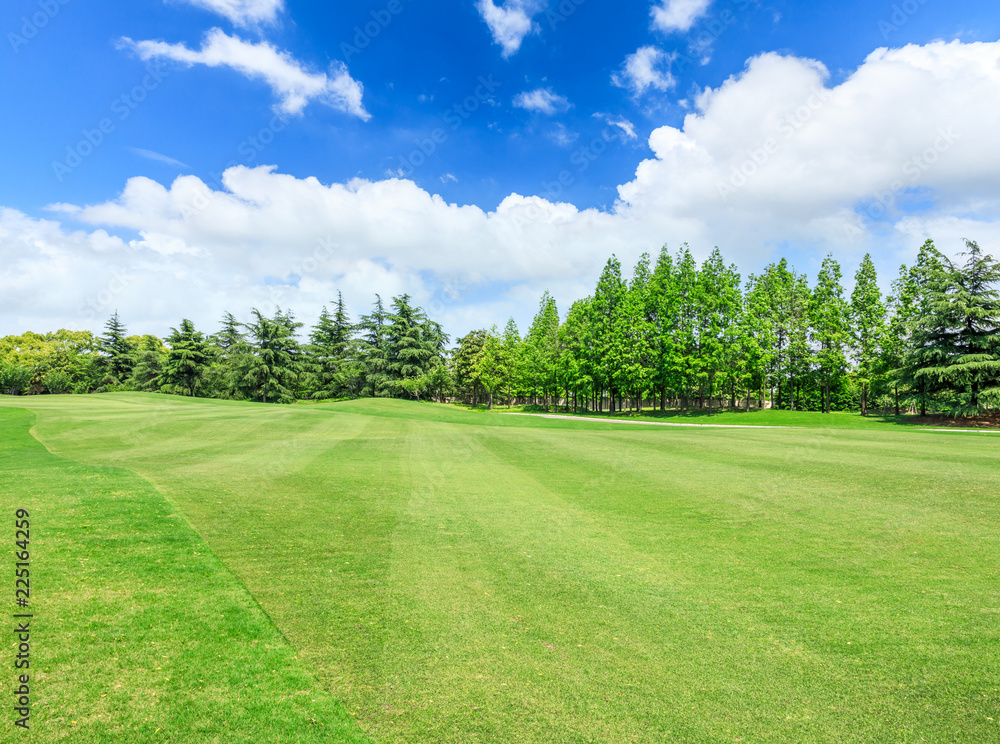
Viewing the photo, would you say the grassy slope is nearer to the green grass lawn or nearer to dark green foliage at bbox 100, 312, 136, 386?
the green grass lawn

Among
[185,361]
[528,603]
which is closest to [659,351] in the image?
[528,603]

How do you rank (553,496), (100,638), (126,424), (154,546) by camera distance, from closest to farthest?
(100,638), (154,546), (553,496), (126,424)

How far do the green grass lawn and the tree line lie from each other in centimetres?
3415

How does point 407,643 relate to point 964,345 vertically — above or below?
below

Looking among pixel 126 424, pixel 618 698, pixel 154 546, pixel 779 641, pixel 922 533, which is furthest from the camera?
pixel 126 424

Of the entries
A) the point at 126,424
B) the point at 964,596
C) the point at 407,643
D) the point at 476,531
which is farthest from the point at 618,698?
the point at 126,424

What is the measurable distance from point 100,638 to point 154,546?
2537 mm

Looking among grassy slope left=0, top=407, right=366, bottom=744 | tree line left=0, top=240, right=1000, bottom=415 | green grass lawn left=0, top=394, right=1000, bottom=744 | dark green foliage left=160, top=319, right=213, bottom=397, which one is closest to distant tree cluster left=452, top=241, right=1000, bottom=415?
tree line left=0, top=240, right=1000, bottom=415

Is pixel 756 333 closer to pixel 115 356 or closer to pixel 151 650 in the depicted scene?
pixel 151 650

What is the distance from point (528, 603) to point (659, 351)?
43969 mm

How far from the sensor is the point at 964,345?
35844 mm

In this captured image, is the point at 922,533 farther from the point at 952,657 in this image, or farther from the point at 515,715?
the point at 515,715

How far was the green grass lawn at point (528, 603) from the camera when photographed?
3.37 meters

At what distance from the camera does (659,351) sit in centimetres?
4588
